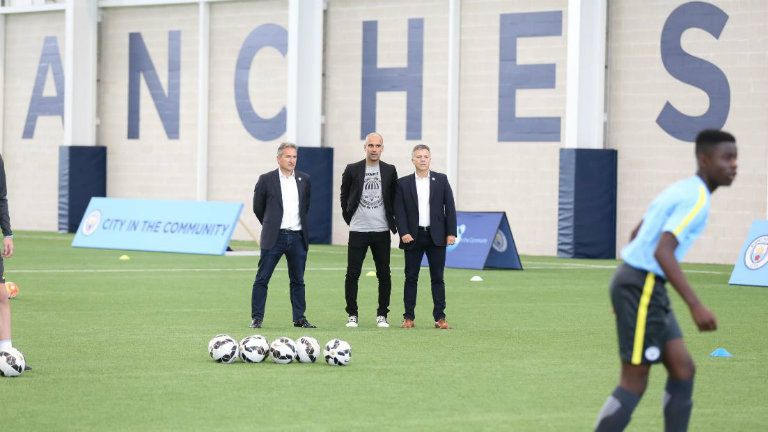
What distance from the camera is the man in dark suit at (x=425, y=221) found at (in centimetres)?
1562

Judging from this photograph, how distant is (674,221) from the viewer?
7309 millimetres

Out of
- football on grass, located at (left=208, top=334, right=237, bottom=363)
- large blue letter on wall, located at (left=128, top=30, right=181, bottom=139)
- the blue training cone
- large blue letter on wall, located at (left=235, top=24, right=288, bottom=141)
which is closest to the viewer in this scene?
football on grass, located at (left=208, top=334, right=237, bottom=363)

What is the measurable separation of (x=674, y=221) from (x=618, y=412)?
40.8 inches

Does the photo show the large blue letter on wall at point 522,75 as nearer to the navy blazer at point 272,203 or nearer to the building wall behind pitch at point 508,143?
the building wall behind pitch at point 508,143

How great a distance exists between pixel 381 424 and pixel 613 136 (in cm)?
2153

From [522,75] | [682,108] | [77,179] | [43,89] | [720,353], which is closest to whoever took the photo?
[720,353]

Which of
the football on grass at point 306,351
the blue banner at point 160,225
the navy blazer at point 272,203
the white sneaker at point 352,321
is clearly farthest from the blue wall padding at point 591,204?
the football on grass at point 306,351

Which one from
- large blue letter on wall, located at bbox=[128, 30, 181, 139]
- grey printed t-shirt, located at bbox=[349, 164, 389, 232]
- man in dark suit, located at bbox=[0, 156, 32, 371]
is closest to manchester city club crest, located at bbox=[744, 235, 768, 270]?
grey printed t-shirt, located at bbox=[349, 164, 389, 232]

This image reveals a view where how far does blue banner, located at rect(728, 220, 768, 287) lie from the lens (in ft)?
74.3

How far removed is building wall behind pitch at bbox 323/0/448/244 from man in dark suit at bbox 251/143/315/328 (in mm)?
17096

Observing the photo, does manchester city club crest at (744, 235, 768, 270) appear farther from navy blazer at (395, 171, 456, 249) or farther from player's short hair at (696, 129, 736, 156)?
player's short hair at (696, 129, 736, 156)

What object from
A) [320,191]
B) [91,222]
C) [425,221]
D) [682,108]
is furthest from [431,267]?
[320,191]

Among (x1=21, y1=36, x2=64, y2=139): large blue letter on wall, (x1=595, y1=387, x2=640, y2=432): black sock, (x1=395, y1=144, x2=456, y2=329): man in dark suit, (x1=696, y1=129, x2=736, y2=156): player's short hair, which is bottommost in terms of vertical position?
(x1=595, y1=387, x2=640, y2=432): black sock

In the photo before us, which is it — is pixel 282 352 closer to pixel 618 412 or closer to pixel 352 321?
pixel 352 321
